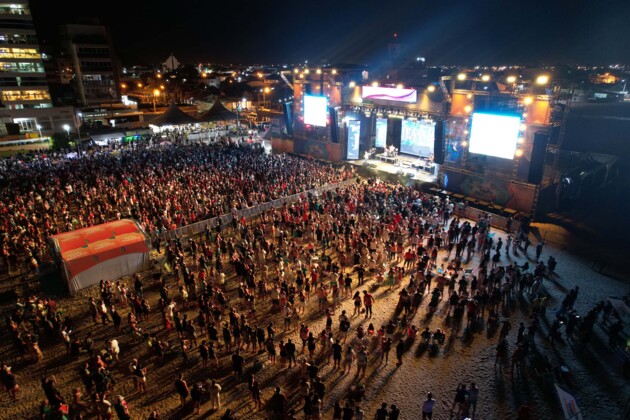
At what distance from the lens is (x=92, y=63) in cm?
6638

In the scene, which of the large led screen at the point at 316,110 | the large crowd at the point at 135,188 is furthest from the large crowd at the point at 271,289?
the large led screen at the point at 316,110

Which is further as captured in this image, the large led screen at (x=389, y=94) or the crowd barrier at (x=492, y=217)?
the large led screen at (x=389, y=94)

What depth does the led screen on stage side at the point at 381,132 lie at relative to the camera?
3497 cm

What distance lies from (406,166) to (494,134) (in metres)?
9.22

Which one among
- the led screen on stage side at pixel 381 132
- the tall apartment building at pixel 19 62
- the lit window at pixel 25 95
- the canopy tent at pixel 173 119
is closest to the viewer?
the led screen on stage side at pixel 381 132

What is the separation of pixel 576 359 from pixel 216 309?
10855 millimetres

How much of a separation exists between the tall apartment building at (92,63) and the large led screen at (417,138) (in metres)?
58.9

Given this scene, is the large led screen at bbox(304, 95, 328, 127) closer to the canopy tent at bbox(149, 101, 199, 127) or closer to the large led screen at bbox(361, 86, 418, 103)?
the large led screen at bbox(361, 86, 418, 103)

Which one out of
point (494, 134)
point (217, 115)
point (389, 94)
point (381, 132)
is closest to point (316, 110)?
point (381, 132)

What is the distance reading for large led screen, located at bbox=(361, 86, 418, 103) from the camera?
29234 millimetres

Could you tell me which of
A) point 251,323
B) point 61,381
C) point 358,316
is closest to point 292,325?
point 251,323

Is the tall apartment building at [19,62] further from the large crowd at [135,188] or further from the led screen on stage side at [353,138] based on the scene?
the led screen on stage side at [353,138]

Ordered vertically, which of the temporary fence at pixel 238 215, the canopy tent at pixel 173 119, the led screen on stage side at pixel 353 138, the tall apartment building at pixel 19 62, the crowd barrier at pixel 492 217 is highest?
the tall apartment building at pixel 19 62

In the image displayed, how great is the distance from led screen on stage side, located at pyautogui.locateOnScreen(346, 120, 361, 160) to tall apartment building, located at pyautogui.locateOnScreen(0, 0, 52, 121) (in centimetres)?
4413
